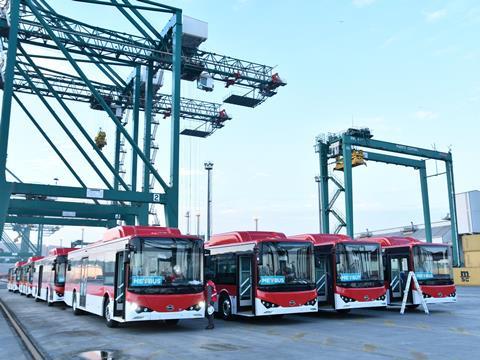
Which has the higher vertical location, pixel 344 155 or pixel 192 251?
pixel 344 155

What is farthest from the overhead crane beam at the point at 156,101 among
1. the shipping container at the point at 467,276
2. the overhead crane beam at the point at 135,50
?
the shipping container at the point at 467,276

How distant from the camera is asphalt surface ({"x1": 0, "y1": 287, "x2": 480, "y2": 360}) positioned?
A: 8516 mm

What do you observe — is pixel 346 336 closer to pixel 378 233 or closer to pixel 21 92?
pixel 21 92

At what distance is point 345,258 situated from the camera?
575 inches

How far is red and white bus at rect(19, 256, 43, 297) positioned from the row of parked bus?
11971 mm

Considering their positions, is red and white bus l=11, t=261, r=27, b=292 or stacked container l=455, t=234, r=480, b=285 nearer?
red and white bus l=11, t=261, r=27, b=292

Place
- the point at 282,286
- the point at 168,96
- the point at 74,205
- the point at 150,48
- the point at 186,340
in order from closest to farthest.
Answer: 1. the point at 186,340
2. the point at 282,286
3. the point at 150,48
4. the point at 74,205
5. the point at 168,96

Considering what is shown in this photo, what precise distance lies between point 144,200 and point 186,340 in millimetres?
13187

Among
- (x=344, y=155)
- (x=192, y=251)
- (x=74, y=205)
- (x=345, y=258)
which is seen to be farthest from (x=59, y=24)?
(x=344, y=155)

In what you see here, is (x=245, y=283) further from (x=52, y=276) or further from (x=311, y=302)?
(x=52, y=276)

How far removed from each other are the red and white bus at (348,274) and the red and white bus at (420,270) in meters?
1.41

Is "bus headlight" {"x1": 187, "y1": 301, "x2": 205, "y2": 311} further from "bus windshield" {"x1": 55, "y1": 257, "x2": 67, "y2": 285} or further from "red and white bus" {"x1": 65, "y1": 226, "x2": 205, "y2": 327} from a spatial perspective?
"bus windshield" {"x1": 55, "y1": 257, "x2": 67, "y2": 285}

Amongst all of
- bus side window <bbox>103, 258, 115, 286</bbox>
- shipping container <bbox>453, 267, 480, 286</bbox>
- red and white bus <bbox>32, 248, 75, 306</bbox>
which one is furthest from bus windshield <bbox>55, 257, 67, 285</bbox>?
shipping container <bbox>453, 267, 480, 286</bbox>

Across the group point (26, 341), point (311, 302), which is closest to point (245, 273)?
point (311, 302)
